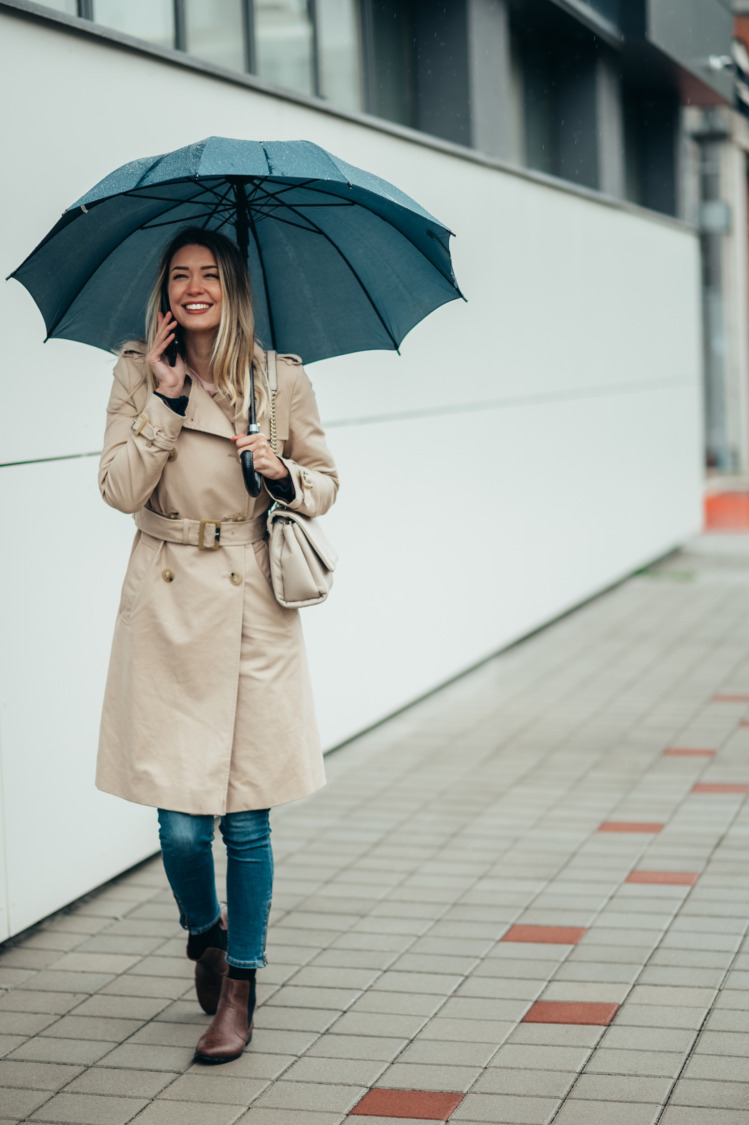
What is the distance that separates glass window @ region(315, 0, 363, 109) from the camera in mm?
8344

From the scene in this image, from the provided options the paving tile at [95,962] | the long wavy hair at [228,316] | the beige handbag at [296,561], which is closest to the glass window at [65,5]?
the long wavy hair at [228,316]

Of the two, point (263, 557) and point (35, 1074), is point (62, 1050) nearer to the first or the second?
point (35, 1074)

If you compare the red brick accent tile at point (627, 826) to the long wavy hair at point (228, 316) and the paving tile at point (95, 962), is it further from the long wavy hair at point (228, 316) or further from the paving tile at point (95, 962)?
the long wavy hair at point (228, 316)

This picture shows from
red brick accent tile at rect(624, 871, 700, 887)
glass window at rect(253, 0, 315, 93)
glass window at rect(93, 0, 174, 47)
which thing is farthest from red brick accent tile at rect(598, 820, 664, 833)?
glass window at rect(253, 0, 315, 93)

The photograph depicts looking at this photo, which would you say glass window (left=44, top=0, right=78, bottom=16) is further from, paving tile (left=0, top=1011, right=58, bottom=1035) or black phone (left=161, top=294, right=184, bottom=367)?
paving tile (left=0, top=1011, right=58, bottom=1035)

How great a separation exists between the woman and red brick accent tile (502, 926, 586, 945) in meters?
1.14

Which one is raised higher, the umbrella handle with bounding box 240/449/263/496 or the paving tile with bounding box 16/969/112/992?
the umbrella handle with bounding box 240/449/263/496

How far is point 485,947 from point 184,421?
6.43ft

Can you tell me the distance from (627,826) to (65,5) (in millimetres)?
3824

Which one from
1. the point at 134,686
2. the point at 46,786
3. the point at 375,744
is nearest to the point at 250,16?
the point at 375,744

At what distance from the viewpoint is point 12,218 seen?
15.2ft

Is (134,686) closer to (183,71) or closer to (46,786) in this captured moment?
(46,786)

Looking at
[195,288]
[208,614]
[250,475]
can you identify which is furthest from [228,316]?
[208,614]

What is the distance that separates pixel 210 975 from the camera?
155 inches
